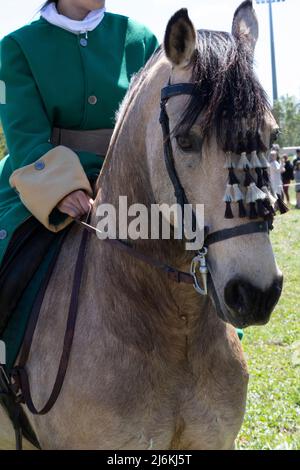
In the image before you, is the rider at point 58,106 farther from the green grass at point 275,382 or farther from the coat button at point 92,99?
the green grass at point 275,382

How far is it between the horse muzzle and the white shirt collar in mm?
2046

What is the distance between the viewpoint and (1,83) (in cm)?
335

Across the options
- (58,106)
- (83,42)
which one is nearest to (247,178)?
(58,106)

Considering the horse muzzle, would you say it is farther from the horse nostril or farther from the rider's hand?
the rider's hand

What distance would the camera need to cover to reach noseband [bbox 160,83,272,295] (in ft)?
6.89

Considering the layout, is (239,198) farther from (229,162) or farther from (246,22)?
(246,22)

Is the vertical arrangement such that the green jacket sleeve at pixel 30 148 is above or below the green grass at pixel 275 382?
above

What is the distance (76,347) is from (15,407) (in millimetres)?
623

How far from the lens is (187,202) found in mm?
2266

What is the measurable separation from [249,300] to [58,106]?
6.06 ft

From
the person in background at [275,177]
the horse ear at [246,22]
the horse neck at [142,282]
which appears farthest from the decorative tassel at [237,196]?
the horse ear at [246,22]

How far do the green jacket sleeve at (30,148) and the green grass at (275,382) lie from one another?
2.72 m

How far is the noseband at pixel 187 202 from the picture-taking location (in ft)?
6.89

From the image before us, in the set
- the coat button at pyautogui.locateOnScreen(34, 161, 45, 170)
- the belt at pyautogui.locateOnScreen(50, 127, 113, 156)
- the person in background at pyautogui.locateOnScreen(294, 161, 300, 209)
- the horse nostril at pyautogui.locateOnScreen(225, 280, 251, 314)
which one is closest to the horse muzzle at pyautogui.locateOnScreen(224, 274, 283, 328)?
the horse nostril at pyautogui.locateOnScreen(225, 280, 251, 314)
